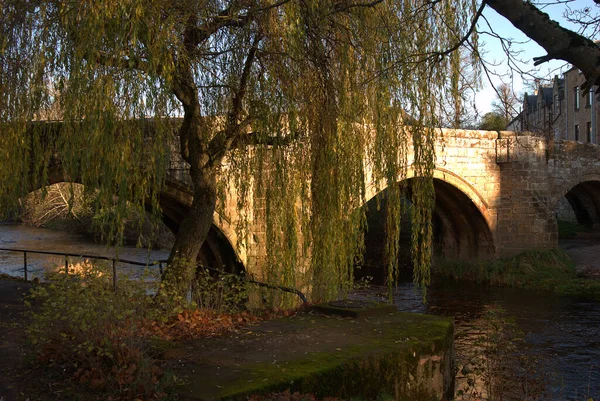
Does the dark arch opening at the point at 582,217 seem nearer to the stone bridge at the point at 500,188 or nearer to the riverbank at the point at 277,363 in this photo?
the stone bridge at the point at 500,188

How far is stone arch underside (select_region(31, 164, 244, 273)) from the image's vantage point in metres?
10.9

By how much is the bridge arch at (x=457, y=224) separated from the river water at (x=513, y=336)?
201 cm

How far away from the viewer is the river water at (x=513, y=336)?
25.8 feet

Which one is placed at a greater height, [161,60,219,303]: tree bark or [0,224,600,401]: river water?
[161,60,219,303]: tree bark

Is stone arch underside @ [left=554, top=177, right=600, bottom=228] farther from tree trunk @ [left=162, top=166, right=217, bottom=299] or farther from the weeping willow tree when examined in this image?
tree trunk @ [left=162, top=166, right=217, bottom=299]

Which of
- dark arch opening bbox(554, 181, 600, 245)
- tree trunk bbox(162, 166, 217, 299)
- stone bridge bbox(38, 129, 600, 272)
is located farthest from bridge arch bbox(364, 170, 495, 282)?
tree trunk bbox(162, 166, 217, 299)

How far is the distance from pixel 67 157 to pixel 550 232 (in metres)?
15.8

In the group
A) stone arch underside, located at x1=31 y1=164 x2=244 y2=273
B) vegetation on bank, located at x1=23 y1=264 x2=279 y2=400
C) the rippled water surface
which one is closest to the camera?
vegetation on bank, located at x1=23 y1=264 x2=279 y2=400

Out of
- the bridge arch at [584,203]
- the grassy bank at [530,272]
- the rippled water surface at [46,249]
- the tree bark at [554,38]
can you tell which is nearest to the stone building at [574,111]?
the bridge arch at [584,203]

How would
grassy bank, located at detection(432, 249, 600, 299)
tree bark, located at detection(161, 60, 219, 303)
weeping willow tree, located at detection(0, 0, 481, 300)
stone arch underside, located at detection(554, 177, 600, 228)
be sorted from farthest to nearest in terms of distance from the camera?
stone arch underside, located at detection(554, 177, 600, 228) → grassy bank, located at detection(432, 249, 600, 299) → tree bark, located at detection(161, 60, 219, 303) → weeping willow tree, located at detection(0, 0, 481, 300)

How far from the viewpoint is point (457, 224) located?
64.3ft

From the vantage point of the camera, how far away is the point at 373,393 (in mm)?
4828

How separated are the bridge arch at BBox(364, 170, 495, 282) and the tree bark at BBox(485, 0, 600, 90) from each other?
472 inches

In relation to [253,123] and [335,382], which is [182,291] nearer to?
[253,123]
